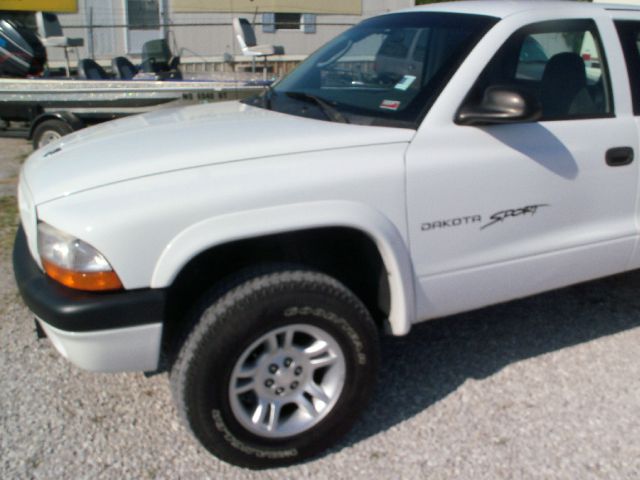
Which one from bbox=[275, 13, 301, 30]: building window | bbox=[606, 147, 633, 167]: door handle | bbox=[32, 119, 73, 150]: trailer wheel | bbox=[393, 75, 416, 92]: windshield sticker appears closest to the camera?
bbox=[393, 75, 416, 92]: windshield sticker

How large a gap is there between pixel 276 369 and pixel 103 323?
0.71m

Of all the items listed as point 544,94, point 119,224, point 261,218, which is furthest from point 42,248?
point 544,94

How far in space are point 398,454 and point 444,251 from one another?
0.87m

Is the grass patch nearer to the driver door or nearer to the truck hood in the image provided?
the truck hood

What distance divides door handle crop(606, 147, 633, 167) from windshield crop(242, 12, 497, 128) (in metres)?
0.85

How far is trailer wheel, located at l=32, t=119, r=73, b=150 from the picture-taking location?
8.69 metres

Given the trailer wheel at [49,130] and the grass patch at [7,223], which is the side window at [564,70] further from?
the trailer wheel at [49,130]

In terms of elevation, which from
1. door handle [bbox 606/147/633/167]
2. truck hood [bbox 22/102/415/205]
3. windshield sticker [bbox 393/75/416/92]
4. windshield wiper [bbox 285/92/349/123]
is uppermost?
windshield sticker [bbox 393/75/416/92]

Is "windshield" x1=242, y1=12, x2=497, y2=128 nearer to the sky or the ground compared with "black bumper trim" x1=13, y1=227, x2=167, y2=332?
nearer to the sky

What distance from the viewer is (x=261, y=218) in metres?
2.64

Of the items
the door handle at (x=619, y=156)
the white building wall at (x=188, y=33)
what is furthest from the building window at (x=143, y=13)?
the door handle at (x=619, y=156)

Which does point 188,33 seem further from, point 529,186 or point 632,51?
point 529,186

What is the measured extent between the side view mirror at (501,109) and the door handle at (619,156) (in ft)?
2.04

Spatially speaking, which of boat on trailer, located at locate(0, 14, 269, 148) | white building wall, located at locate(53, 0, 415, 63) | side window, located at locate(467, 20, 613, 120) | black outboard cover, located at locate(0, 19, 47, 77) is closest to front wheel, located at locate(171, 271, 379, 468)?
side window, located at locate(467, 20, 613, 120)
